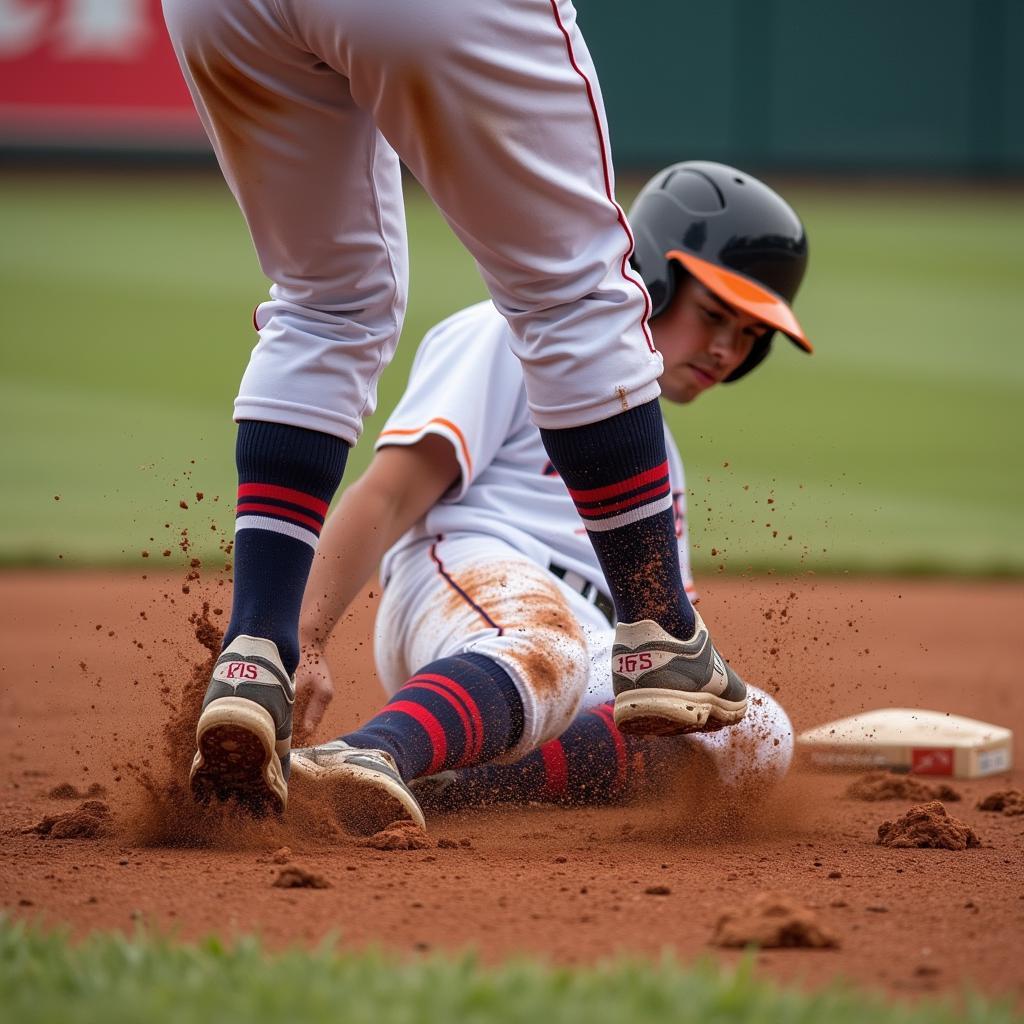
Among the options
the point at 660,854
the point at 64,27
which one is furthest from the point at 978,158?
the point at 660,854

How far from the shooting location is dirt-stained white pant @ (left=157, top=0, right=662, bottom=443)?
1.65 metres

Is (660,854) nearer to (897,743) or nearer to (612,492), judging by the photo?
(612,492)

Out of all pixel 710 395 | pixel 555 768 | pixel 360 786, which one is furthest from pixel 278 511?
pixel 710 395

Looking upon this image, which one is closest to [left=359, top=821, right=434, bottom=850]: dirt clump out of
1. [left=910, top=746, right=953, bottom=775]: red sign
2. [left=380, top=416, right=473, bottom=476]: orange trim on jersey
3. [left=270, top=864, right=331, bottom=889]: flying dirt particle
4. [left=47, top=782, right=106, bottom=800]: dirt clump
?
[left=270, top=864, right=331, bottom=889]: flying dirt particle

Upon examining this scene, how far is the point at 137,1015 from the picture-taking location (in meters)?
1.17

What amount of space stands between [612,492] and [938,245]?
41.0 feet

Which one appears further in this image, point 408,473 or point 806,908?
point 408,473

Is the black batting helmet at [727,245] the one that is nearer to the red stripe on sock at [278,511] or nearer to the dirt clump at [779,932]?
the red stripe on sock at [278,511]

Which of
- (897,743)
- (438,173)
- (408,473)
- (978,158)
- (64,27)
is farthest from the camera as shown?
(978,158)

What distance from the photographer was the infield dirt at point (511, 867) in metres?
1.50

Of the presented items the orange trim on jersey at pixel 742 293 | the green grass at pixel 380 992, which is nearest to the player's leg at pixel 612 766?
the orange trim on jersey at pixel 742 293

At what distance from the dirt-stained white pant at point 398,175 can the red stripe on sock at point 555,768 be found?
0.71 m

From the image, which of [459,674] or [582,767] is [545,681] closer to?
[459,674]

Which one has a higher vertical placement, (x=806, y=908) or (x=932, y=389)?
(x=932, y=389)
